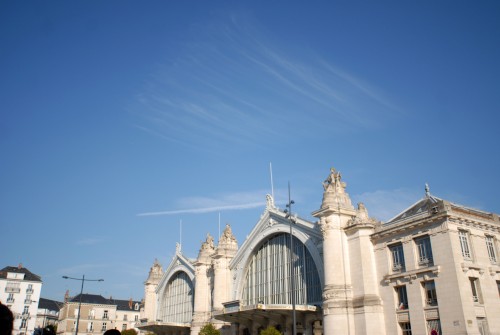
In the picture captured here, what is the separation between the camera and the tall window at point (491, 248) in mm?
37656

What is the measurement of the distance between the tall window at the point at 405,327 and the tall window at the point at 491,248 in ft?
27.4

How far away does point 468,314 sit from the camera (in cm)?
3312

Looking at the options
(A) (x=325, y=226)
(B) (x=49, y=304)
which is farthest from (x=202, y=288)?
(B) (x=49, y=304)

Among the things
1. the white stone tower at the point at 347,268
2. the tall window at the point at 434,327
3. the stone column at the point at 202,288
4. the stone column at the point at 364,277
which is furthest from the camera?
the stone column at the point at 202,288

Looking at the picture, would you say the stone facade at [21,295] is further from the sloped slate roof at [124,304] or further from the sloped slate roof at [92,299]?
the sloped slate roof at [124,304]

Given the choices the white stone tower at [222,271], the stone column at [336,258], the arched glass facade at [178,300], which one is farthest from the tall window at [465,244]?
the arched glass facade at [178,300]

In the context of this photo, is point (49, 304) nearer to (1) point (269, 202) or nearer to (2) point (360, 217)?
(1) point (269, 202)

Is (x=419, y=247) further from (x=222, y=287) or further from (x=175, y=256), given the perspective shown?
(x=175, y=256)

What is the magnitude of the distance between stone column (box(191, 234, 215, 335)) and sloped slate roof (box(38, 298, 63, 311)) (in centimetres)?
7127

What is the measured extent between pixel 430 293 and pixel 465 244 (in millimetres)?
4702

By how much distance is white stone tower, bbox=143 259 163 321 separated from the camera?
79.9 metres

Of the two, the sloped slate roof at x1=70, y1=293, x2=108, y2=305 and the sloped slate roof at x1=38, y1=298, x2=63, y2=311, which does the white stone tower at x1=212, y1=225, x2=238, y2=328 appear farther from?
the sloped slate roof at x1=38, y1=298, x2=63, y2=311

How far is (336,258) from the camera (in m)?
42.4

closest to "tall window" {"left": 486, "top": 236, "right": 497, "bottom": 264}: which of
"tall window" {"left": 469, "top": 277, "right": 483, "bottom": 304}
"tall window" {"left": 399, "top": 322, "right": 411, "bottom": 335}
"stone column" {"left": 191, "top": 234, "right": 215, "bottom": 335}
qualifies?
"tall window" {"left": 469, "top": 277, "right": 483, "bottom": 304}
